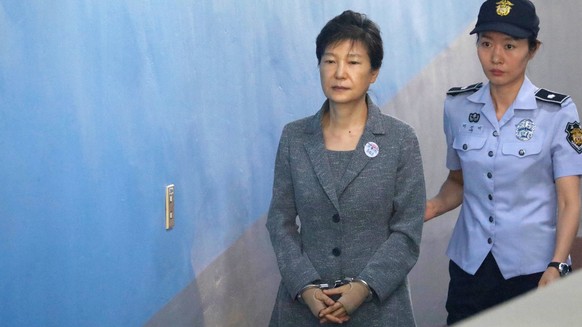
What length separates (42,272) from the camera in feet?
8.62

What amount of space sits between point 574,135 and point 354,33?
0.73m

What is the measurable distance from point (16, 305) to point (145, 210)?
72 cm

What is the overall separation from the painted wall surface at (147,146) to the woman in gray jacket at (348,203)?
0.47m

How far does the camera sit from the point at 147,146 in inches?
125

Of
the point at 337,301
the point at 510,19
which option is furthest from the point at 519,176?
the point at 337,301

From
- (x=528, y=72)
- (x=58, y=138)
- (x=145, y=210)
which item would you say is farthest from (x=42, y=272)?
(x=528, y=72)

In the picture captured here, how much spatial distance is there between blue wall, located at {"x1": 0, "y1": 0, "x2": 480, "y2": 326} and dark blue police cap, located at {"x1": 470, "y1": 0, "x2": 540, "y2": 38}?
0.94m

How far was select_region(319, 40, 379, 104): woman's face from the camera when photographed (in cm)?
291

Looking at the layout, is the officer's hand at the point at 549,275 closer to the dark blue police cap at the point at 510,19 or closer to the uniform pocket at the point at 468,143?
the uniform pocket at the point at 468,143

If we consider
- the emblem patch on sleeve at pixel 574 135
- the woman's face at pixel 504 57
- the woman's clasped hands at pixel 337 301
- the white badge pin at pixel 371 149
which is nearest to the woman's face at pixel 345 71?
the white badge pin at pixel 371 149

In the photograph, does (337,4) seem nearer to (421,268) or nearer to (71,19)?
(421,268)

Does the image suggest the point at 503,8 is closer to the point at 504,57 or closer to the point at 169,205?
the point at 504,57

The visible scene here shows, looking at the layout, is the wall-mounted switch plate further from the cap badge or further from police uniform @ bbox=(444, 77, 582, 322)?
the cap badge

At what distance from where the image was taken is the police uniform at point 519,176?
3094 mm
